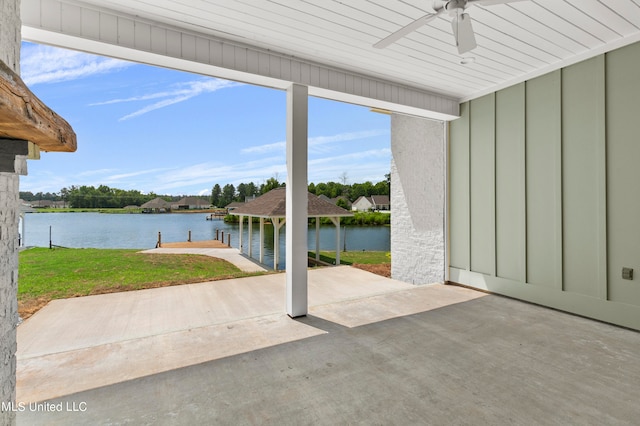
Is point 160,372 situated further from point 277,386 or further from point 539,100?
point 539,100

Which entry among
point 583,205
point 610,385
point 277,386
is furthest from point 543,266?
point 277,386

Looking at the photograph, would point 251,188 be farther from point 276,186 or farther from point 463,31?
point 463,31

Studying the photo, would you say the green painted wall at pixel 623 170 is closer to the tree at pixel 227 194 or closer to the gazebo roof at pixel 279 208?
the gazebo roof at pixel 279 208

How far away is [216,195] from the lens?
2469 cm

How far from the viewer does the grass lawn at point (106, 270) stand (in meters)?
6.48

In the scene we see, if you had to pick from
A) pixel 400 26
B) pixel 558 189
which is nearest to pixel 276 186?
pixel 558 189

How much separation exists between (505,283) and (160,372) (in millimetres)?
4252

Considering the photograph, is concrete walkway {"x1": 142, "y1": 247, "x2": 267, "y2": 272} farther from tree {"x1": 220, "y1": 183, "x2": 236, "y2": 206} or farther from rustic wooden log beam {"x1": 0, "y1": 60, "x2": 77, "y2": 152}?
tree {"x1": 220, "y1": 183, "x2": 236, "y2": 206}

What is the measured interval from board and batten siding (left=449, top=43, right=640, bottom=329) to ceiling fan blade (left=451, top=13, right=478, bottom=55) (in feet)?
6.90

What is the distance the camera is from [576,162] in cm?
340

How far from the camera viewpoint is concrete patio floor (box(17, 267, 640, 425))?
71.5 inches

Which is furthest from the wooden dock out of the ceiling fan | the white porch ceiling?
the ceiling fan

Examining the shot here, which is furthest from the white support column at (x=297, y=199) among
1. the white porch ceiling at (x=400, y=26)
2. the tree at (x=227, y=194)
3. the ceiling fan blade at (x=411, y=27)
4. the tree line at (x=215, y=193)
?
the tree at (x=227, y=194)

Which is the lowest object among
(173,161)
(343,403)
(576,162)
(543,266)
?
(343,403)
